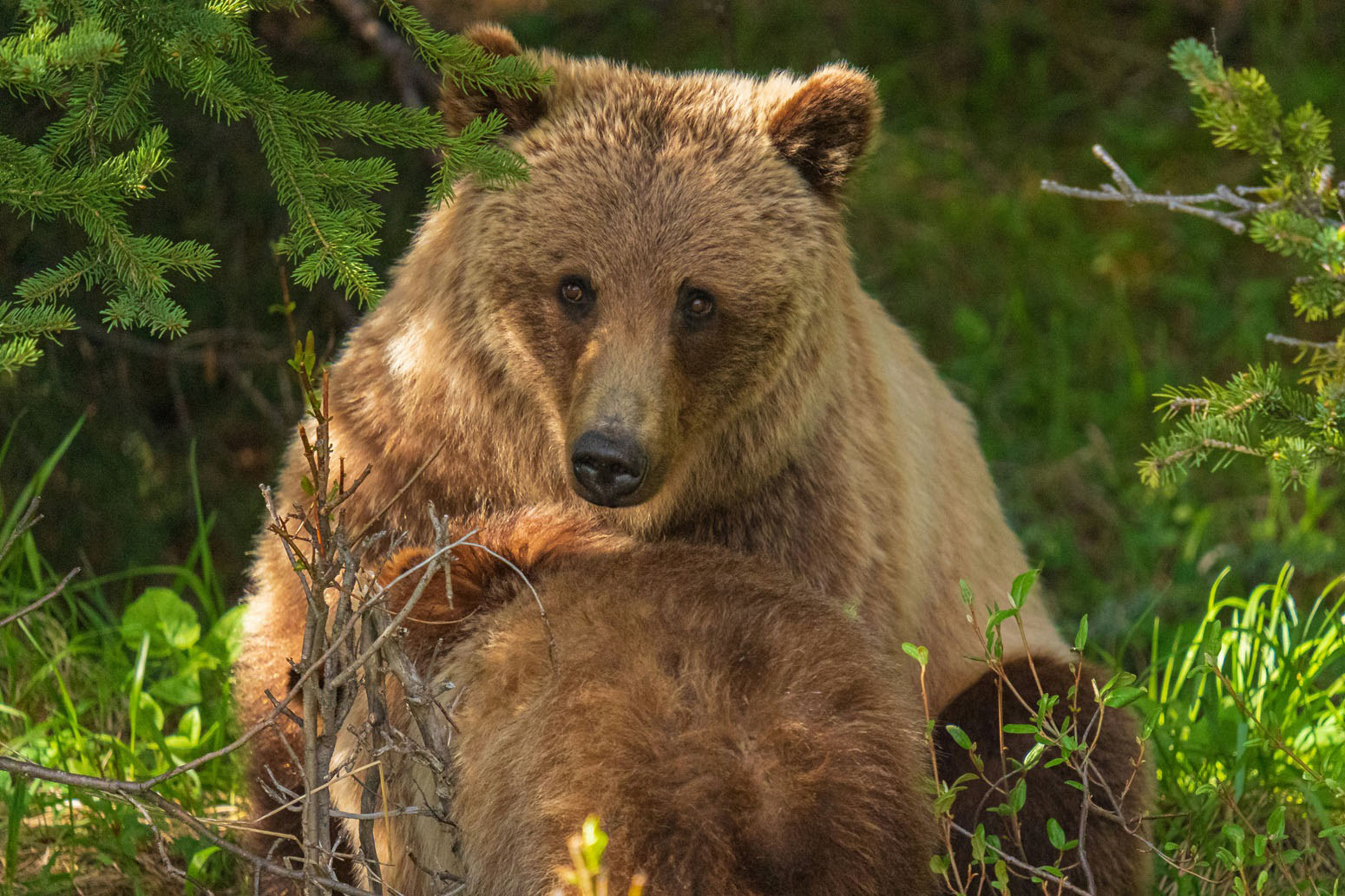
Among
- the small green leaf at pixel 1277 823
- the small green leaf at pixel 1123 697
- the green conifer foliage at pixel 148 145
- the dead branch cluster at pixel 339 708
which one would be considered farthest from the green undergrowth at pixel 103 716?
the small green leaf at pixel 1277 823

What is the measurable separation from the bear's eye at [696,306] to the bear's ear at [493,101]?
65 cm

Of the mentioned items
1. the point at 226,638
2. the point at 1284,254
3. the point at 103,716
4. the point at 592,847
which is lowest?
the point at 103,716

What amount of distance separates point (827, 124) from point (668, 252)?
1.99 ft

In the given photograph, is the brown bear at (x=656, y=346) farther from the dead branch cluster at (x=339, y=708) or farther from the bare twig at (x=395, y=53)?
the bare twig at (x=395, y=53)

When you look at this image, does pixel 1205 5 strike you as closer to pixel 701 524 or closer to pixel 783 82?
pixel 783 82

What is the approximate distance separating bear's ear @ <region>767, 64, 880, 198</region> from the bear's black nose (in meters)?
1.04

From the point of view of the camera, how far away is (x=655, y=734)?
2.49 m

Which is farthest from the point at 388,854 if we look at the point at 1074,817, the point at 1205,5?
the point at 1205,5

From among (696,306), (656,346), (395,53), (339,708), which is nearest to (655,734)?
(339,708)

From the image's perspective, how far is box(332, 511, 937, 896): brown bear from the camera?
244 cm

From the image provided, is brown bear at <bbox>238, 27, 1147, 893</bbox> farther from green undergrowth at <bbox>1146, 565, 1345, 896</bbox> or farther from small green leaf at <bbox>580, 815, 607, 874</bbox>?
small green leaf at <bbox>580, 815, 607, 874</bbox>

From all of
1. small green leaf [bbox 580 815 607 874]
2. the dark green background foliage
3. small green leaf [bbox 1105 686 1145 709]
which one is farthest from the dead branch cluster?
the dark green background foliage

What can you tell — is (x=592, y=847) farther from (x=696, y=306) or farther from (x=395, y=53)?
(x=395, y=53)

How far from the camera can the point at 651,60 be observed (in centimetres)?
775
